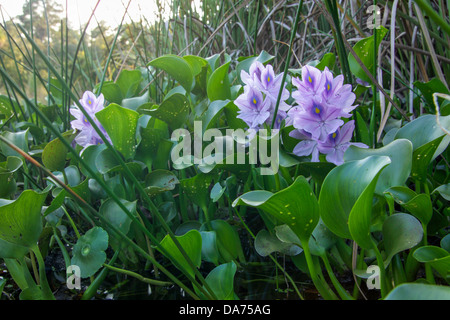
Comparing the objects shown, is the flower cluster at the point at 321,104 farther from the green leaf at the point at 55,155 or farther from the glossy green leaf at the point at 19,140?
the glossy green leaf at the point at 19,140

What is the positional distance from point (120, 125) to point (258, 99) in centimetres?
28

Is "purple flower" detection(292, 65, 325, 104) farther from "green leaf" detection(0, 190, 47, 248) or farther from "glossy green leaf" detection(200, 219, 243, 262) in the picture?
"green leaf" detection(0, 190, 47, 248)

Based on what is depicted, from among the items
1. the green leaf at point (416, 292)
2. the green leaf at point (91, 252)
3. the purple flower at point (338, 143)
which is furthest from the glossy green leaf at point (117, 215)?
the green leaf at point (416, 292)

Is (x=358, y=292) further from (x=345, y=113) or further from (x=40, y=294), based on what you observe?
(x=40, y=294)

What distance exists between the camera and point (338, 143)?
0.69 m

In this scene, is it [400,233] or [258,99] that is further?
[258,99]

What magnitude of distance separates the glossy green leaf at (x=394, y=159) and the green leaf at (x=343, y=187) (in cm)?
9

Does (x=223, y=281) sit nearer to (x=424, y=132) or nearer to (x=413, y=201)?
(x=413, y=201)

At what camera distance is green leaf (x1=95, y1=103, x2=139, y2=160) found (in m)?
0.73

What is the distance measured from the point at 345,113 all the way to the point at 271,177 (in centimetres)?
20

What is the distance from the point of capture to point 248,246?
949 millimetres

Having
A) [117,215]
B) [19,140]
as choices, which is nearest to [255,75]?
[117,215]

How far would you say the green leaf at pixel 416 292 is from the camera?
35 cm
